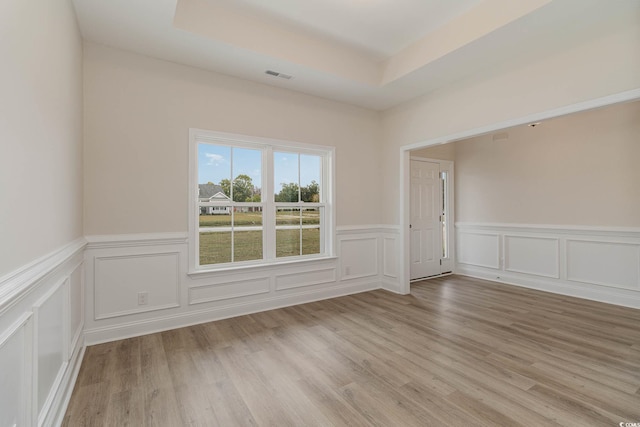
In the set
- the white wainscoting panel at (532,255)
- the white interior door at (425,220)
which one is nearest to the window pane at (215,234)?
the white interior door at (425,220)

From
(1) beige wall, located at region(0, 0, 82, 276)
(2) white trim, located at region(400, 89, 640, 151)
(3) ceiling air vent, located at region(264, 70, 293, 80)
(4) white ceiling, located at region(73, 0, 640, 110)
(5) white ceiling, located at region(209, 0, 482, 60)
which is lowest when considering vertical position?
(1) beige wall, located at region(0, 0, 82, 276)

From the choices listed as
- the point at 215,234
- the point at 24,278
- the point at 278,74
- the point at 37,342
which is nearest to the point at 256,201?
the point at 215,234

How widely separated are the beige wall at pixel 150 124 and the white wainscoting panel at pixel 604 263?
4.38 m

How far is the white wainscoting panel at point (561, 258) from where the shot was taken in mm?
3877

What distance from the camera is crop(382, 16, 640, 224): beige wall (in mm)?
2527

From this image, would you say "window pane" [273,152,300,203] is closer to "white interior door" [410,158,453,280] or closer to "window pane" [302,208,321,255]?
"window pane" [302,208,321,255]

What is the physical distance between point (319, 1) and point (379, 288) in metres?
3.98

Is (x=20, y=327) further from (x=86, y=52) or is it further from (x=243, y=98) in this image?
(x=243, y=98)

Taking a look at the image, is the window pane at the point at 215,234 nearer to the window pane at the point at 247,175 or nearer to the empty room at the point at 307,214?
the empty room at the point at 307,214

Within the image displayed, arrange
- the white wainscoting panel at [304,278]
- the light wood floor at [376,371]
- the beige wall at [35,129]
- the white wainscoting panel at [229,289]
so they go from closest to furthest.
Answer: the beige wall at [35,129], the light wood floor at [376,371], the white wainscoting panel at [229,289], the white wainscoting panel at [304,278]

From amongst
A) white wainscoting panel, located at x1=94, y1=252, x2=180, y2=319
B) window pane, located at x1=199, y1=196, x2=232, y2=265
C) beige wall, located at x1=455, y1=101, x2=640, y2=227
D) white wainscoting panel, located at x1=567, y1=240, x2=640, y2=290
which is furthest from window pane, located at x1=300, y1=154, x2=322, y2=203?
white wainscoting panel, located at x1=567, y1=240, x2=640, y2=290

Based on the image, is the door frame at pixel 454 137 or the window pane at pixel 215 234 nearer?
the door frame at pixel 454 137

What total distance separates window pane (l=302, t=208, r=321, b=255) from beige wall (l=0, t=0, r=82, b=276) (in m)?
2.64

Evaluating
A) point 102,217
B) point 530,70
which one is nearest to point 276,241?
point 102,217
